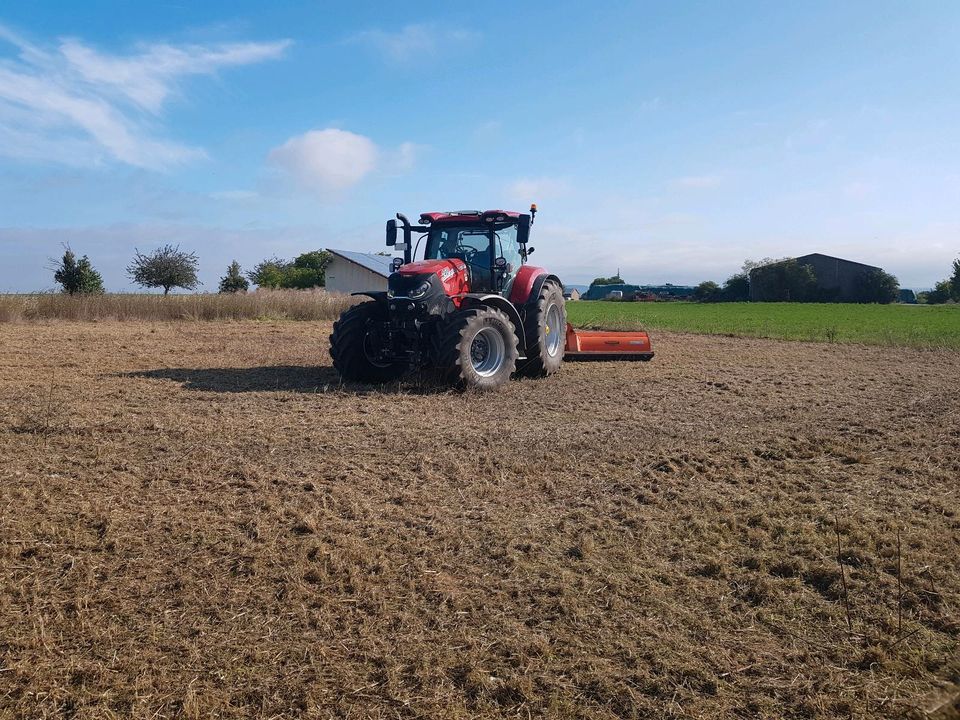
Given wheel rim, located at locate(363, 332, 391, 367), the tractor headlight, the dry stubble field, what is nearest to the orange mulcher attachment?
wheel rim, located at locate(363, 332, 391, 367)

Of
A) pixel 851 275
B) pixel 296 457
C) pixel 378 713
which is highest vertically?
pixel 851 275

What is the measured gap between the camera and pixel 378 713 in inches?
97.4

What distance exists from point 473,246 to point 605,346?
3223 mm

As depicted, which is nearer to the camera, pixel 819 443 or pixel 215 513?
pixel 215 513

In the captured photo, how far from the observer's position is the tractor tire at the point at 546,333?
1003 centimetres

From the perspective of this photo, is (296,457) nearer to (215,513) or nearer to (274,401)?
(215,513)

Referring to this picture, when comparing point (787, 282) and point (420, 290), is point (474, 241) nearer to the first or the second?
point (420, 290)

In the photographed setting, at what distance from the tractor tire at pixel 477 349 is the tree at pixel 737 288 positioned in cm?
5521

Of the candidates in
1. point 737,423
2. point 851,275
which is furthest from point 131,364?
point 851,275

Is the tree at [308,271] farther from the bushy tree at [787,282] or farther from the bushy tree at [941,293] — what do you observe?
the bushy tree at [941,293]

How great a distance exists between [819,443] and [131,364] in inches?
388

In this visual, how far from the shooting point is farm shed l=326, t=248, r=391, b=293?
35638mm

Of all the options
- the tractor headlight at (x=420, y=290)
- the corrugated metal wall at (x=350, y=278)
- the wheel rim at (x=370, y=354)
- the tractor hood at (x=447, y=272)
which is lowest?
the wheel rim at (x=370, y=354)

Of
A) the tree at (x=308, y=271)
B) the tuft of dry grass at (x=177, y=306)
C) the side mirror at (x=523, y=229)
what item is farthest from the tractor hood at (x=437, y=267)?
the tree at (x=308, y=271)
